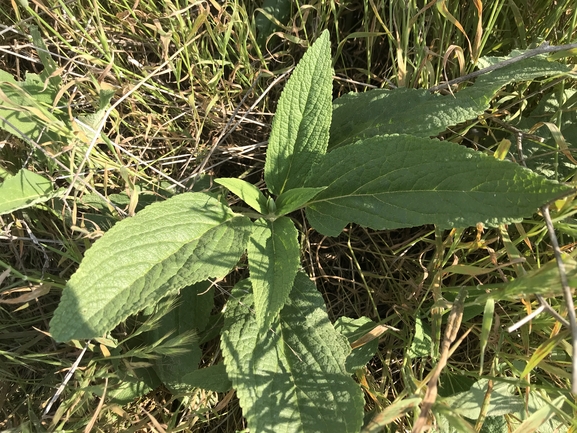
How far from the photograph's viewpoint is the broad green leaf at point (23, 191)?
1678 millimetres

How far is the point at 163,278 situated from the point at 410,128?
1030 millimetres

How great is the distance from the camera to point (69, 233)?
197 centimetres

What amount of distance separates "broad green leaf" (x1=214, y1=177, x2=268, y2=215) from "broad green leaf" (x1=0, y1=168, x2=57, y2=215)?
0.72 meters

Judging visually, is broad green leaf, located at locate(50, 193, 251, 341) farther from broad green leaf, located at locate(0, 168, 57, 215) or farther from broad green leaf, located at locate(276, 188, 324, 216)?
broad green leaf, located at locate(0, 168, 57, 215)

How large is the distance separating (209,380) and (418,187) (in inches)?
40.7

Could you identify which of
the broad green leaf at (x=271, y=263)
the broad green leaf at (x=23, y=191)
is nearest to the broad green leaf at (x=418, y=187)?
the broad green leaf at (x=271, y=263)

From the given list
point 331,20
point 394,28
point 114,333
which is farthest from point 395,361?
point 331,20

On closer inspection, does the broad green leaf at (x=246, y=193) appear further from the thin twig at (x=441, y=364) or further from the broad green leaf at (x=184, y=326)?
the thin twig at (x=441, y=364)

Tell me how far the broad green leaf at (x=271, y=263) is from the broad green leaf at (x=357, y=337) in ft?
1.63

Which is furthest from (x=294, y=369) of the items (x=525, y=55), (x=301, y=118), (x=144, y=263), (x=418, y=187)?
(x=525, y=55)

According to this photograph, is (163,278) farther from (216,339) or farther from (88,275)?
(216,339)

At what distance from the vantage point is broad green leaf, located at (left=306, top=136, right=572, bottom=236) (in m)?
1.32

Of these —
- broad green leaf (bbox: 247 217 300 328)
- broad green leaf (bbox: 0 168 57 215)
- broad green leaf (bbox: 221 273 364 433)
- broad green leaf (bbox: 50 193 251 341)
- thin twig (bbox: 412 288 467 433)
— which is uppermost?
broad green leaf (bbox: 0 168 57 215)

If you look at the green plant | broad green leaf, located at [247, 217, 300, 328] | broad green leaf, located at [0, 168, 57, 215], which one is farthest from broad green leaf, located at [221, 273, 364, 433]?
broad green leaf, located at [0, 168, 57, 215]
